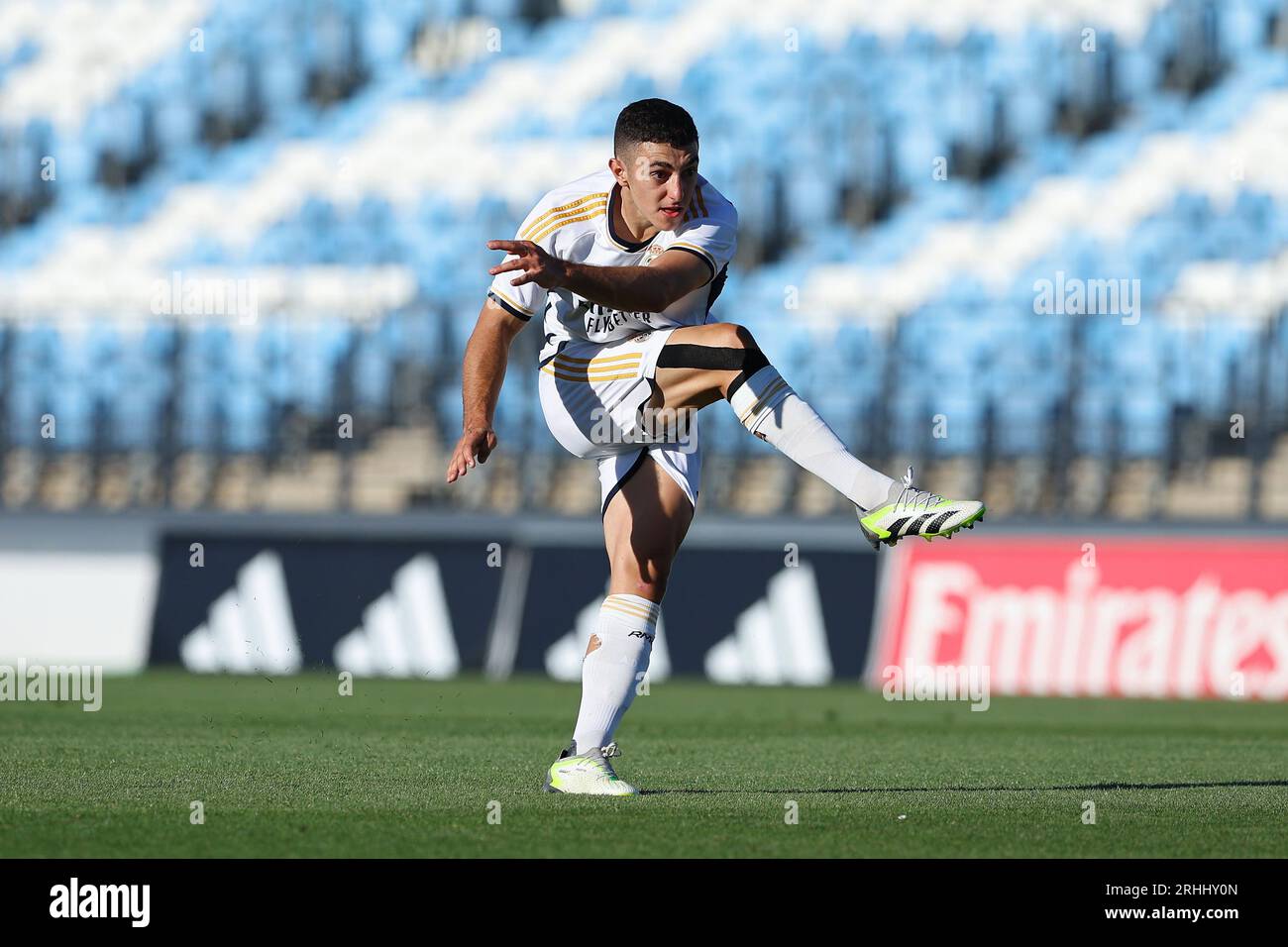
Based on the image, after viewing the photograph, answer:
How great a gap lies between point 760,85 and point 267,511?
27.7 feet

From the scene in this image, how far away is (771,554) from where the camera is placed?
15406 millimetres

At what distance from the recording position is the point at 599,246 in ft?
21.6

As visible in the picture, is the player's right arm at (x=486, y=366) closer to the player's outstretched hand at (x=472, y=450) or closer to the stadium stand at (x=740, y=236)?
the player's outstretched hand at (x=472, y=450)

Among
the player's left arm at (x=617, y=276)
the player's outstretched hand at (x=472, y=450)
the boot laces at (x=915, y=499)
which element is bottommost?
the boot laces at (x=915, y=499)

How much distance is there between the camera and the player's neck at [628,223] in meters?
6.57

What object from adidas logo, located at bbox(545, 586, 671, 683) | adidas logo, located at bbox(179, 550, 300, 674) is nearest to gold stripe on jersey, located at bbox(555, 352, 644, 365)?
adidas logo, located at bbox(545, 586, 671, 683)

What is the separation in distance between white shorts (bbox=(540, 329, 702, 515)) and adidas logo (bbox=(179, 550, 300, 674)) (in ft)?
30.2

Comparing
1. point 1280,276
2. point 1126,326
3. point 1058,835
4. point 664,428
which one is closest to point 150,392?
point 1126,326

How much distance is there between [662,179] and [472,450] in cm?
105

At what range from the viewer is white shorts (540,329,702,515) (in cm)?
651

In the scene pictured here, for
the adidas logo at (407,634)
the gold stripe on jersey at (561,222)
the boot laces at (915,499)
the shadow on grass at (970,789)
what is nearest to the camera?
the boot laces at (915,499)

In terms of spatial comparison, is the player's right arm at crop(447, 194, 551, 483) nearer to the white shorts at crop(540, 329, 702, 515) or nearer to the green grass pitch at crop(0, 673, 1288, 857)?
the white shorts at crop(540, 329, 702, 515)

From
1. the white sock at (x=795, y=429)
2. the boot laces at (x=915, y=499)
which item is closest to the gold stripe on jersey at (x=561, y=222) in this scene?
the white sock at (x=795, y=429)

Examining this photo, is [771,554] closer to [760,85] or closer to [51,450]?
[51,450]
